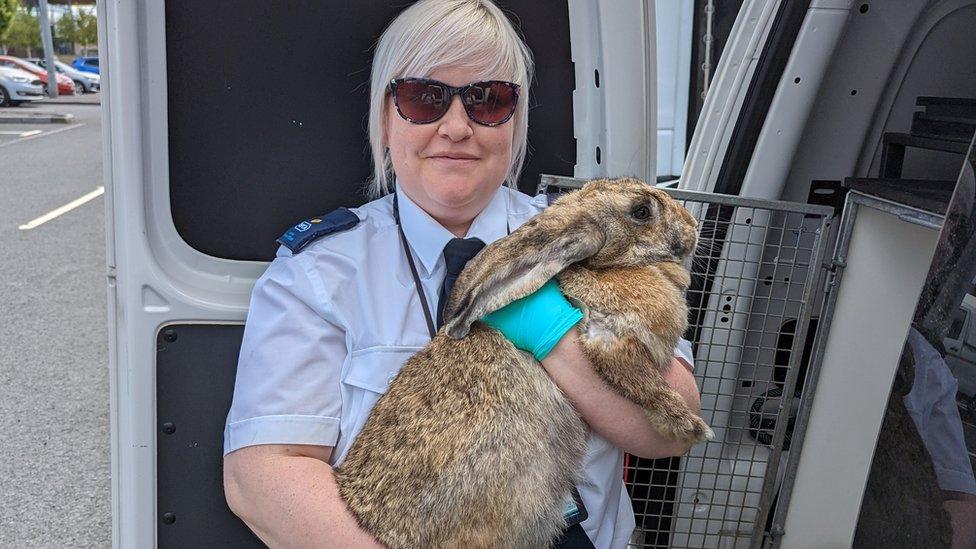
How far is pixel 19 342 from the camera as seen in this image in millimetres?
6230

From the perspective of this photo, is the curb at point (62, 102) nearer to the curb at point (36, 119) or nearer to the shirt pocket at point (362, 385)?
the curb at point (36, 119)

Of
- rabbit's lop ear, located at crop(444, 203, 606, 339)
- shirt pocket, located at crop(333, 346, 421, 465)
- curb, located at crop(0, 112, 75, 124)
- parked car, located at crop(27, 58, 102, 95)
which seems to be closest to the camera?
rabbit's lop ear, located at crop(444, 203, 606, 339)

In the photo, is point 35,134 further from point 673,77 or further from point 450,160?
point 450,160

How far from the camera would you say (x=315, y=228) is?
1.96 meters

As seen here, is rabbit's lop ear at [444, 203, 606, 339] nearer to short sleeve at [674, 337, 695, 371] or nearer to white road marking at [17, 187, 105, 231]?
short sleeve at [674, 337, 695, 371]

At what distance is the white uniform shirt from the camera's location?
1822mm

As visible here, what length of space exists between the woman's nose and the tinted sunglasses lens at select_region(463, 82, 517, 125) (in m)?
0.02

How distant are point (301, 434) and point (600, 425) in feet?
2.08

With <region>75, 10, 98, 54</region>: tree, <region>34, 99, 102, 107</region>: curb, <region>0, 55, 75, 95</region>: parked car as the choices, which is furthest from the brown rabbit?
<region>75, 10, 98, 54</region>: tree

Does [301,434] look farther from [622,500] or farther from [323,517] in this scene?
[622,500]

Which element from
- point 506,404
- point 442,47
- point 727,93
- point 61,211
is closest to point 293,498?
point 506,404

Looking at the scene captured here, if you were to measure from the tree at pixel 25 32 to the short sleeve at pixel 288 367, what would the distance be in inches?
2015

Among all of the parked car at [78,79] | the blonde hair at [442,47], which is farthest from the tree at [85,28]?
the blonde hair at [442,47]

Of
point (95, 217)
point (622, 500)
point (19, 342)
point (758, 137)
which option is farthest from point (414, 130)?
point (95, 217)
